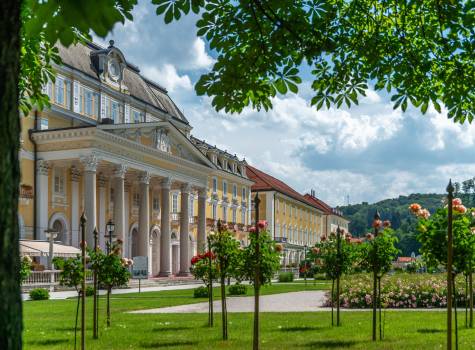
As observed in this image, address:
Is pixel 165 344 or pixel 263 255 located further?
pixel 263 255

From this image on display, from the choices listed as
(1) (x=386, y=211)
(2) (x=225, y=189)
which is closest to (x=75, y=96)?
(2) (x=225, y=189)

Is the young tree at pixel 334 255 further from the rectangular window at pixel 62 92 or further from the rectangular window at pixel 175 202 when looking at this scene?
the rectangular window at pixel 175 202

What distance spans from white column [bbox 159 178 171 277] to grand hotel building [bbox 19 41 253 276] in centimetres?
7

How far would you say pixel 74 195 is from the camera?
42750 mm

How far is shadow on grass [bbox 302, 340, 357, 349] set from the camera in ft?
39.7

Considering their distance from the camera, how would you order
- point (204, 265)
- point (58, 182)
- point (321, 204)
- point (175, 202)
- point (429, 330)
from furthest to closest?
1. point (321, 204)
2. point (175, 202)
3. point (58, 182)
4. point (204, 265)
5. point (429, 330)

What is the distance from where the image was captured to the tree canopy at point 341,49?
6844 mm

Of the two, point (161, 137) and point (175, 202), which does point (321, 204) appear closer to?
point (175, 202)

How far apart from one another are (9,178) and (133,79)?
51795 millimetres

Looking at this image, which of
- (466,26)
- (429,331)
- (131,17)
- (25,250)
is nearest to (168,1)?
(131,17)

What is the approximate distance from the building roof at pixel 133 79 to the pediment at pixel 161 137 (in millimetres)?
4744

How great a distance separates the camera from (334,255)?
16578 mm

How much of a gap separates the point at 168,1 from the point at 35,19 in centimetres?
356

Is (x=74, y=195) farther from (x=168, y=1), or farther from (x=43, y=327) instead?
(x=168, y=1)
